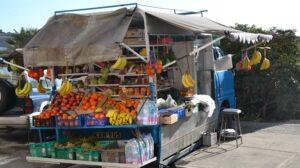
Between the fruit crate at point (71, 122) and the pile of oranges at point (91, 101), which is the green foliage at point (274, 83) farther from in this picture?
the fruit crate at point (71, 122)

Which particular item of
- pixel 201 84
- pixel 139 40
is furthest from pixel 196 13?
pixel 139 40

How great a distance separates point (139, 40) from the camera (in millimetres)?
7684

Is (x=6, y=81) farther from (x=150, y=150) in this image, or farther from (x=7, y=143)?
(x=150, y=150)

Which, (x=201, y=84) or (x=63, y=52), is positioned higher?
(x=63, y=52)

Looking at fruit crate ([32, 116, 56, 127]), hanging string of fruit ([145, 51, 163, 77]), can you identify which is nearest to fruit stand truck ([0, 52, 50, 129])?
fruit crate ([32, 116, 56, 127])

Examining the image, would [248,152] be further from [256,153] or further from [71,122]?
[71,122]

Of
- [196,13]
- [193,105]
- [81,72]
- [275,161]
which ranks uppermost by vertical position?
[196,13]

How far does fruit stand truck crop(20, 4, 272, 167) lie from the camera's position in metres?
6.85

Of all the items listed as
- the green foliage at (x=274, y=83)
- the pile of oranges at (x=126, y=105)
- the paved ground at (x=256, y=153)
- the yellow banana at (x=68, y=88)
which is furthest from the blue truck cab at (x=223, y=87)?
A: the yellow banana at (x=68, y=88)

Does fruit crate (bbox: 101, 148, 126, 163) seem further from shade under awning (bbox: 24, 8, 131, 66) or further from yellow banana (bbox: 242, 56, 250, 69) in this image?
yellow banana (bbox: 242, 56, 250, 69)

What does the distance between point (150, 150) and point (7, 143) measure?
490 centimetres

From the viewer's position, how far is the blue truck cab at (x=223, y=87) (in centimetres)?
918

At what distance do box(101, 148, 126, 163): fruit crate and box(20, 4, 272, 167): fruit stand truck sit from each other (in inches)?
3.4

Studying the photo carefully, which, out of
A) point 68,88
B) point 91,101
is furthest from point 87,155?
point 68,88
